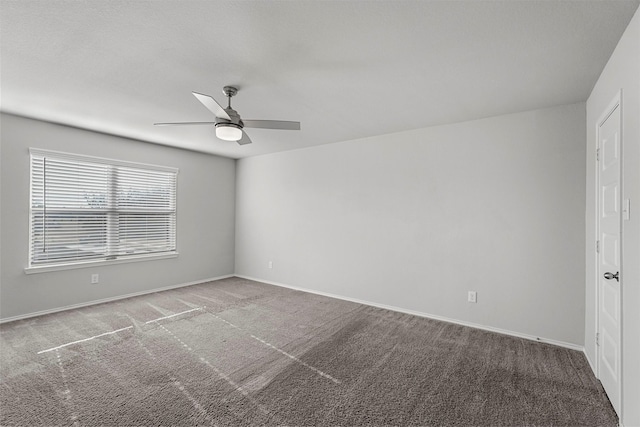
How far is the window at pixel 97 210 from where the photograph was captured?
153 inches

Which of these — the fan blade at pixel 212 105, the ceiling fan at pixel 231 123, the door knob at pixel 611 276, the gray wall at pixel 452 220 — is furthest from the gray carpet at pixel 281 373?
the fan blade at pixel 212 105

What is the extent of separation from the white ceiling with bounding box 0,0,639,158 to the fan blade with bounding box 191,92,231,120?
12.2 inches

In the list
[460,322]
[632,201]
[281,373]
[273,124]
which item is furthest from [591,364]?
[273,124]

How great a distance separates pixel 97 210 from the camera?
4.39m

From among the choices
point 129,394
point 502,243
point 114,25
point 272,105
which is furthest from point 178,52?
point 502,243

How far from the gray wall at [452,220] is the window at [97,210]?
197cm

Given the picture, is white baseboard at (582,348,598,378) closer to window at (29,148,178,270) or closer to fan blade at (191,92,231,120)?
fan blade at (191,92,231,120)

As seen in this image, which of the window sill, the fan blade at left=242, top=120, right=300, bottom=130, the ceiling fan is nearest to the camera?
the ceiling fan

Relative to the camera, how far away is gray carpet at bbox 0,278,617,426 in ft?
6.64

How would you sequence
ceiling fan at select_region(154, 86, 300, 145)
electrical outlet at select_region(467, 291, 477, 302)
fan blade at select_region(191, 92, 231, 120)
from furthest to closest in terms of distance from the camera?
electrical outlet at select_region(467, 291, 477, 302) < ceiling fan at select_region(154, 86, 300, 145) < fan blade at select_region(191, 92, 231, 120)

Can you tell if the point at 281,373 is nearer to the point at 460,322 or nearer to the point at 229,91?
the point at 460,322

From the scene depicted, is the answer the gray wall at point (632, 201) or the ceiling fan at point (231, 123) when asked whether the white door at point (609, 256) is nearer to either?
the gray wall at point (632, 201)

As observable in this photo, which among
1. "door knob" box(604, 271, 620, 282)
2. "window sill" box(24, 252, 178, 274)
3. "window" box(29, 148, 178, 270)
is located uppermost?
"window" box(29, 148, 178, 270)

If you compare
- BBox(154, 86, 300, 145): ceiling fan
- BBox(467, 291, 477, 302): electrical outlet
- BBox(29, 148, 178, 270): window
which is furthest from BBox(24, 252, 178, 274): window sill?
BBox(467, 291, 477, 302): electrical outlet
